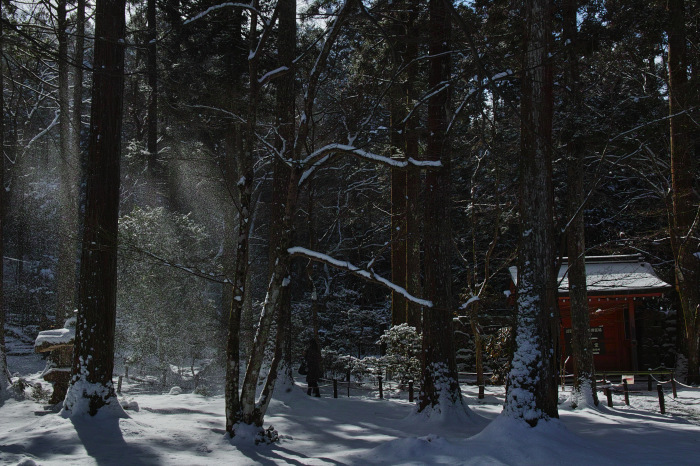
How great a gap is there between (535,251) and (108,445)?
254 inches

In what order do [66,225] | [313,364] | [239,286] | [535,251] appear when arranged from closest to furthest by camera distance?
[239,286], [535,251], [313,364], [66,225]

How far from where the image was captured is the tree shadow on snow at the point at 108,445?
20.0 ft

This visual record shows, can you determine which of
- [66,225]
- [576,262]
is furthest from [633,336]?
[66,225]

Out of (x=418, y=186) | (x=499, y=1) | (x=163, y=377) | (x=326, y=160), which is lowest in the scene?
(x=163, y=377)

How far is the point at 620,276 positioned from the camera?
17.8 m

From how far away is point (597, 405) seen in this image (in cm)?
1136

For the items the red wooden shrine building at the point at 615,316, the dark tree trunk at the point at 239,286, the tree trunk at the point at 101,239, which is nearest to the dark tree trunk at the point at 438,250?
the dark tree trunk at the point at 239,286

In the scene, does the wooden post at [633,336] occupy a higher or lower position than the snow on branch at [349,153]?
lower

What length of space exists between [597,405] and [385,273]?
1825cm

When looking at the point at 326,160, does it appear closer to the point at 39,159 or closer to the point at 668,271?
the point at 668,271

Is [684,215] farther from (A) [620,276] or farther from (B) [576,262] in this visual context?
(B) [576,262]

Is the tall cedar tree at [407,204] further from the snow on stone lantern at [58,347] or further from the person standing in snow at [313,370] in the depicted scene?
the snow on stone lantern at [58,347]

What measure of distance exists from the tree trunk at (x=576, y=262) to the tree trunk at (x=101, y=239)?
8719mm

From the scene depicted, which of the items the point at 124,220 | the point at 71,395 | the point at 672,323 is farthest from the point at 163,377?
the point at 672,323
